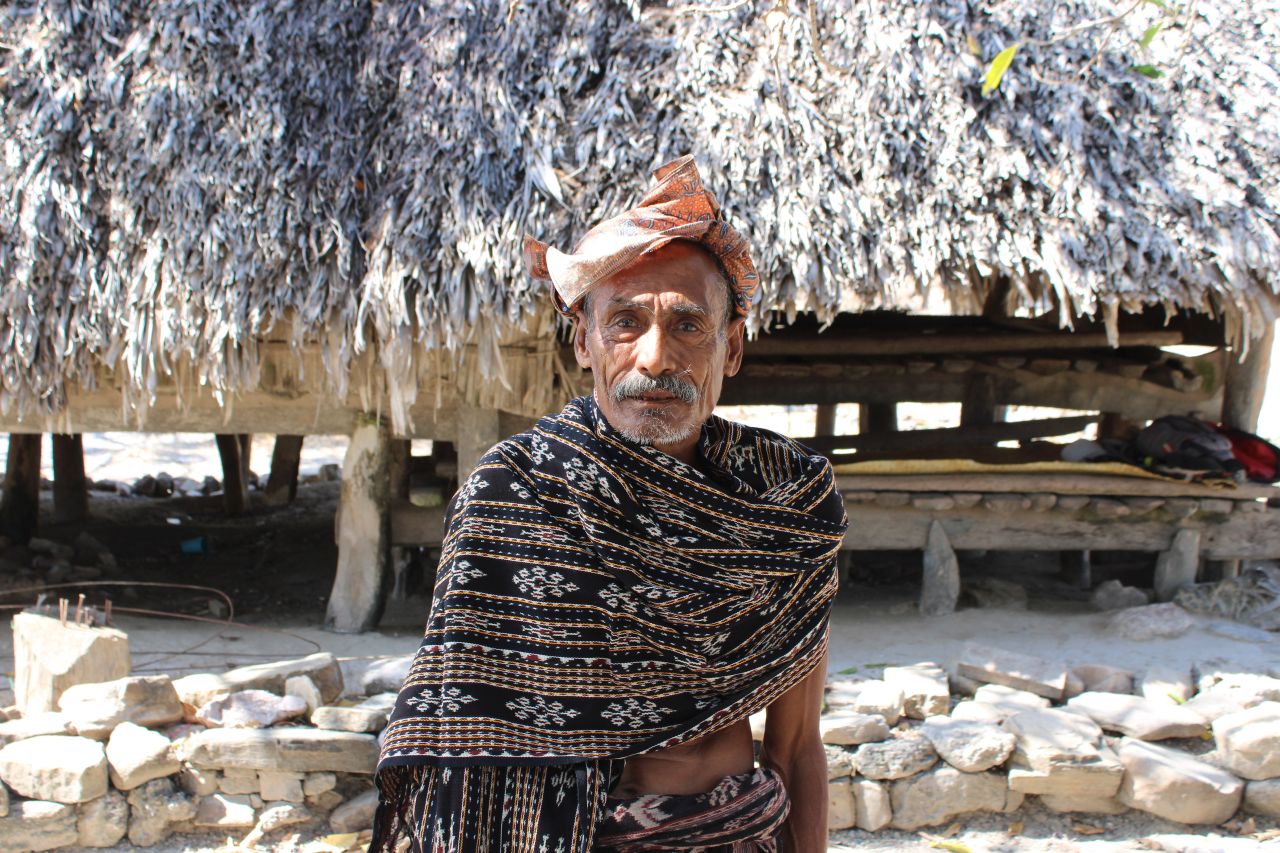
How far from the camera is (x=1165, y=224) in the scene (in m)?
4.84

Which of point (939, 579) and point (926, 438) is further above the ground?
point (926, 438)

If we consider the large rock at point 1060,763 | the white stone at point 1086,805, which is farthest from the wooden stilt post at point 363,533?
the white stone at point 1086,805

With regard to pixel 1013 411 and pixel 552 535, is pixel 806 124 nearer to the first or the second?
pixel 552 535

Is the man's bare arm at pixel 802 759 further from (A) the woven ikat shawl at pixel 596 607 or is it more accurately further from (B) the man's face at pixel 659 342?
(B) the man's face at pixel 659 342

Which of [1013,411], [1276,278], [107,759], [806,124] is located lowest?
[107,759]

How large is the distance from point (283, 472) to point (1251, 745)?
292 inches

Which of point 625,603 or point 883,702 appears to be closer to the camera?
point 625,603

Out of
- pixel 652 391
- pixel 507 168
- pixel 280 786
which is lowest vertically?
pixel 280 786

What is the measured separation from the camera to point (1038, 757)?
13.3 feet

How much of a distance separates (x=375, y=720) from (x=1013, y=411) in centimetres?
950

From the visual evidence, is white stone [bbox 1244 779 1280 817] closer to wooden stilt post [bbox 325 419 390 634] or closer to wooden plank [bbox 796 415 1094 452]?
wooden plank [bbox 796 415 1094 452]

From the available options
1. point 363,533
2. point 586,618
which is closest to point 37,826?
point 363,533

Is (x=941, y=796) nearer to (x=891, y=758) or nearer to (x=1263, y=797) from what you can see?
(x=891, y=758)

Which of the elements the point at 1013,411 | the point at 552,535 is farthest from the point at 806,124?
the point at 1013,411
